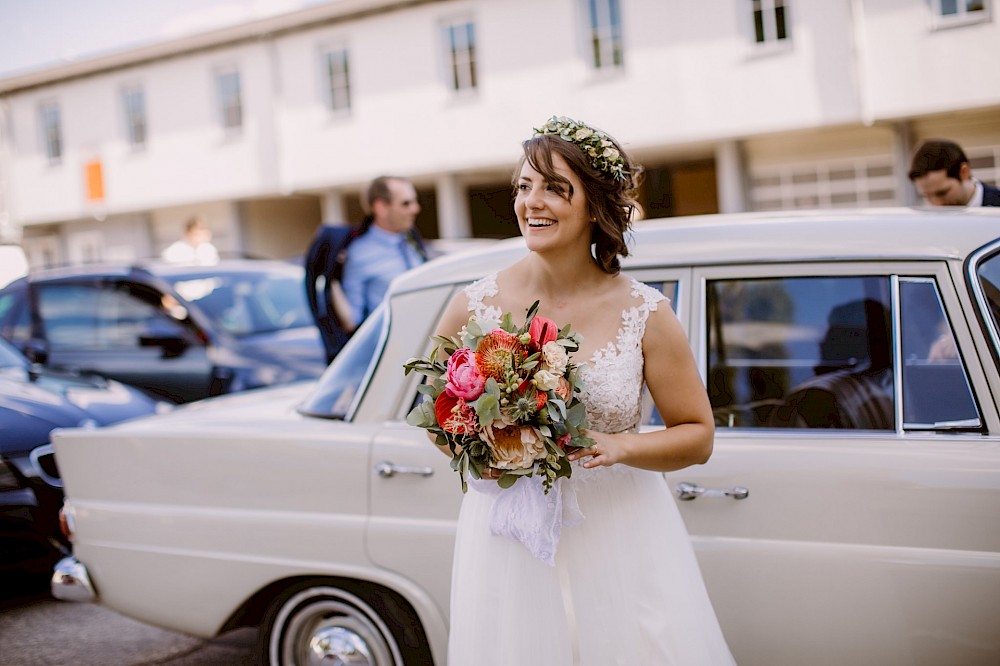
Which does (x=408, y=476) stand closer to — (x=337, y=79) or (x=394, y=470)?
(x=394, y=470)

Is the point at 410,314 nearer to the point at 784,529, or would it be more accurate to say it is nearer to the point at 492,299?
the point at 492,299

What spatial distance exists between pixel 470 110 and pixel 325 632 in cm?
1684

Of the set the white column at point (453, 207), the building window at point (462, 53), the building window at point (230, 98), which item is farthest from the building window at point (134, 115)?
the building window at point (462, 53)

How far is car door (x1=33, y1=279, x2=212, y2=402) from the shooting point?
7.61 m

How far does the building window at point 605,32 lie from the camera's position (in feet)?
58.4

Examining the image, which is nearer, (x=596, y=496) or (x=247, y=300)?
(x=596, y=496)

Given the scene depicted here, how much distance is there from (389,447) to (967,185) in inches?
141

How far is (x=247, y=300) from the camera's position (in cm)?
821

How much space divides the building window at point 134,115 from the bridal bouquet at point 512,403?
24705 mm

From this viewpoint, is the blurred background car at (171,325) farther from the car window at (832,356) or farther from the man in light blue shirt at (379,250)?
the car window at (832,356)

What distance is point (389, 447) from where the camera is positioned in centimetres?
326

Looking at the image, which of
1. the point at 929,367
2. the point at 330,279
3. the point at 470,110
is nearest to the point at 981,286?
the point at 929,367

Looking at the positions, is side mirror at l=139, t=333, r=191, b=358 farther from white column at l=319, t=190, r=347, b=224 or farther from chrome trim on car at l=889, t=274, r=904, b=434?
white column at l=319, t=190, r=347, b=224

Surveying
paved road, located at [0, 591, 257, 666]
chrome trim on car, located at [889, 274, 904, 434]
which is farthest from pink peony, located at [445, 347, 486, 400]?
paved road, located at [0, 591, 257, 666]
